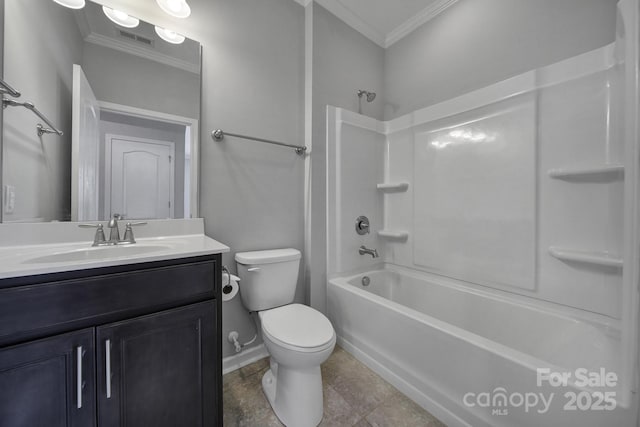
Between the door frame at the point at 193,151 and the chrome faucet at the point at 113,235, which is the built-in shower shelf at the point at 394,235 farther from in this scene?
the chrome faucet at the point at 113,235

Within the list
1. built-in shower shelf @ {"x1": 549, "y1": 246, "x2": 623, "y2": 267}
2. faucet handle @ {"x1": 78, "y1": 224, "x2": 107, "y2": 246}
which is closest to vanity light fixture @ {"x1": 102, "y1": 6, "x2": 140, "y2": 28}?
faucet handle @ {"x1": 78, "y1": 224, "x2": 107, "y2": 246}

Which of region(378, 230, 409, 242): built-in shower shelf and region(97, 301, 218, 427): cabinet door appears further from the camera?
region(378, 230, 409, 242): built-in shower shelf

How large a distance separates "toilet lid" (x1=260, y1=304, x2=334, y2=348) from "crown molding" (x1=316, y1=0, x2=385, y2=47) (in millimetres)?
2260

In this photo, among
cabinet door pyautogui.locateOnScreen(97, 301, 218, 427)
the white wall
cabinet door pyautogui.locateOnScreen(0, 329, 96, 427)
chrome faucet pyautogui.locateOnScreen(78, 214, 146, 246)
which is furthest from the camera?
chrome faucet pyautogui.locateOnScreen(78, 214, 146, 246)

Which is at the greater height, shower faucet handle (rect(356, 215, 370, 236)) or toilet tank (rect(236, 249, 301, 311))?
shower faucet handle (rect(356, 215, 370, 236))

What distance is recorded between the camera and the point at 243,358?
1634 millimetres

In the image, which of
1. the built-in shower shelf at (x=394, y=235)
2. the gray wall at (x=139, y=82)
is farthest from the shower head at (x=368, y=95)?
the gray wall at (x=139, y=82)

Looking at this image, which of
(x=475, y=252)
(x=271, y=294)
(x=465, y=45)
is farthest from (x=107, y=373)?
(x=465, y=45)

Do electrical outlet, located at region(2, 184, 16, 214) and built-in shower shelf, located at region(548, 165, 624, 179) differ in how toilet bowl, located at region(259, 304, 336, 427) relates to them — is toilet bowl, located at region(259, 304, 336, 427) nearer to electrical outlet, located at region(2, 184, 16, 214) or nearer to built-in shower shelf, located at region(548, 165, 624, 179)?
electrical outlet, located at region(2, 184, 16, 214)

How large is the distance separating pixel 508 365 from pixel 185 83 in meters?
2.14

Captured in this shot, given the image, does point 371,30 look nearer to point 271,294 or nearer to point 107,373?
point 271,294

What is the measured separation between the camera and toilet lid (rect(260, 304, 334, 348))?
3.77ft

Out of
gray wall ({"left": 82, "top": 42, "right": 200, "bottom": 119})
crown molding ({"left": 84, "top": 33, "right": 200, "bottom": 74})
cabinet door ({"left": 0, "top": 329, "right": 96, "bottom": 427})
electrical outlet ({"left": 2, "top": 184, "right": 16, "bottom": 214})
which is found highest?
crown molding ({"left": 84, "top": 33, "right": 200, "bottom": 74})

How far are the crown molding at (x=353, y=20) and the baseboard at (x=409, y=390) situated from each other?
2.58 metres
